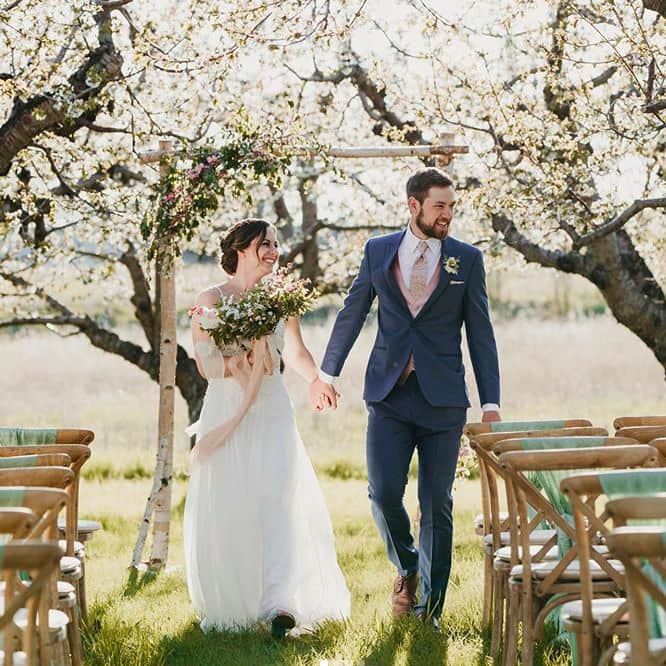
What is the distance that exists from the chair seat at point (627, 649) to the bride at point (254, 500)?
9.67 feet

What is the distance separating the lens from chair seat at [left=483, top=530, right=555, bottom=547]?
19.9 feet

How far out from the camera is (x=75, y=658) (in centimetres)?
556

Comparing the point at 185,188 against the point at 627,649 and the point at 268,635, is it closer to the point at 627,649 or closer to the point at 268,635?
the point at 268,635

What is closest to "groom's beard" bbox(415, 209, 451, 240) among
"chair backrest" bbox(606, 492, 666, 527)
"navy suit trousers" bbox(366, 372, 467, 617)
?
"navy suit trousers" bbox(366, 372, 467, 617)

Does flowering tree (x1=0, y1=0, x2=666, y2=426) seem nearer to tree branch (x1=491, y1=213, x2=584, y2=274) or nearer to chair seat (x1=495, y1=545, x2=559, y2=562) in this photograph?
tree branch (x1=491, y1=213, x2=584, y2=274)

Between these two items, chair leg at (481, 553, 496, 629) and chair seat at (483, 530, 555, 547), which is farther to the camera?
chair leg at (481, 553, 496, 629)

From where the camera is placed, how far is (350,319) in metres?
6.98

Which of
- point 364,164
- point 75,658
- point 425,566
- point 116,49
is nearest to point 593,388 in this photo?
point 364,164

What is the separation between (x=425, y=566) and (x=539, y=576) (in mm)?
1575

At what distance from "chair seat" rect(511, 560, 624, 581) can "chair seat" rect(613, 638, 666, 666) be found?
40.5 inches

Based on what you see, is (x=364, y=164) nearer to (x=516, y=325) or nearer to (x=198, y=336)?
(x=198, y=336)

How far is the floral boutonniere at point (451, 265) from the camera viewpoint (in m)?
6.68

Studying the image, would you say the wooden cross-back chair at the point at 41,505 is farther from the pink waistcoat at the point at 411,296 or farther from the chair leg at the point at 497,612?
the pink waistcoat at the point at 411,296

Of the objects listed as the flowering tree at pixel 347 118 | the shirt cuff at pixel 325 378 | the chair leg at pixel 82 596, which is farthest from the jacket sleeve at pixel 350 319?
the chair leg at pixel 82 596
